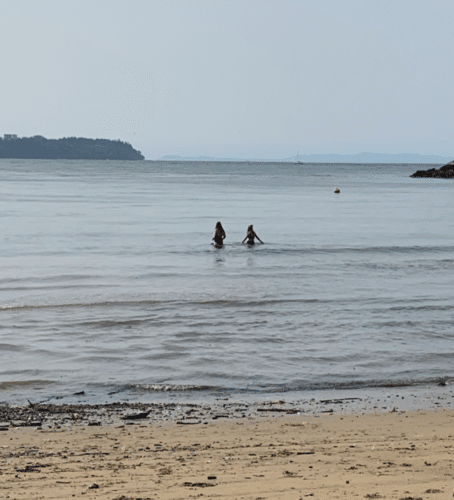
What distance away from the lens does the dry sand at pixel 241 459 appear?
6.02m

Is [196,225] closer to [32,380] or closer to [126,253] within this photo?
[126,253]

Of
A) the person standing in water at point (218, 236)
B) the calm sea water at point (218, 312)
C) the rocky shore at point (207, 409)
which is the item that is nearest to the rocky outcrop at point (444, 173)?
the calm sea water at point (218, 312)

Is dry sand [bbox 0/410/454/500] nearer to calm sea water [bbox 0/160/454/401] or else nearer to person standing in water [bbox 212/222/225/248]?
calm sea water [bbox 0/160/454/401]

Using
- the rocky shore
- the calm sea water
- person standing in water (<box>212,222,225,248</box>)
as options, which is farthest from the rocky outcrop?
the rocky shore

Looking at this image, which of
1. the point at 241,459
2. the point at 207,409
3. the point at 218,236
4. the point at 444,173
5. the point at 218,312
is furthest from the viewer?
the point at 444,173

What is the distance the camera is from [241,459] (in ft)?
23.5

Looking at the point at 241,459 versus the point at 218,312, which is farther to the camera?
the point at 218,312

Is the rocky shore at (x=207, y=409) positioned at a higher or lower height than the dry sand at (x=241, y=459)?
lower

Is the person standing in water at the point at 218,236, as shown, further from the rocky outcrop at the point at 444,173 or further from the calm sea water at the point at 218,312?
the rocky outcrop at the point at 444,173

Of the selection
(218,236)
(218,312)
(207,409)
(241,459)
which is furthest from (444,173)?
(241,459)

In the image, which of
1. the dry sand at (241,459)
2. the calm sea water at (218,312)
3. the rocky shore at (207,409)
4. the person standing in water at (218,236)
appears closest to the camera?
the dry sand at (241,459)

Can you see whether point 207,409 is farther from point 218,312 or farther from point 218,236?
point 218,236

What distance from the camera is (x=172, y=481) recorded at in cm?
632

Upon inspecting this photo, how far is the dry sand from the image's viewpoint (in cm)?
602
